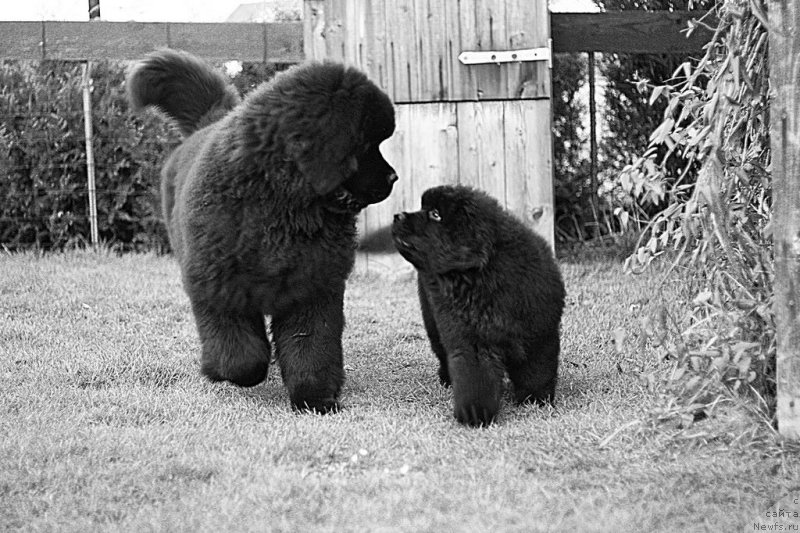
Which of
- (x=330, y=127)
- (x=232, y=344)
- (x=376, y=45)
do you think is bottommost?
(x=232, y=344)

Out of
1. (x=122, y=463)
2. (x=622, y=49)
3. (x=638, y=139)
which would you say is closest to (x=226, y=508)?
(x=122, y=463)

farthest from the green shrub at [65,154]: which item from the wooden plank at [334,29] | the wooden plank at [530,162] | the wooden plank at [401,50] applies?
the wooden plank at [530,162]

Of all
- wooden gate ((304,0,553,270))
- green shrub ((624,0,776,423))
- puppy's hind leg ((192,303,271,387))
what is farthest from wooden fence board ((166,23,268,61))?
green shrub ((624,0,776,423))

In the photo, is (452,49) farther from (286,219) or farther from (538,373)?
(538,373)

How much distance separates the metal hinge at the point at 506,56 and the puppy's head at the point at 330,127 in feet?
10.4

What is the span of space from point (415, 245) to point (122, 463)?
1.38 m

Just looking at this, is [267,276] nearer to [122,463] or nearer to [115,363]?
[122,463]

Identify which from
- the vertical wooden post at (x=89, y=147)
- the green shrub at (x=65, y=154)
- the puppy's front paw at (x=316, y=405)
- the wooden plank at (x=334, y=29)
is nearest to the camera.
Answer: the puppy's front paw at (x=316, y=405)

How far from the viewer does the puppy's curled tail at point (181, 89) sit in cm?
485

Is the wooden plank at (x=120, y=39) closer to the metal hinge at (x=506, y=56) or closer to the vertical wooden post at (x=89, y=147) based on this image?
the vertical wooden post at (x=89, y=147)

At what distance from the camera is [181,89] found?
4.91 meters

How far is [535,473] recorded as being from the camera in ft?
9.91

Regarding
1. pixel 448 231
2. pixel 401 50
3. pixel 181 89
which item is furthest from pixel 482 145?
pixel 448 231

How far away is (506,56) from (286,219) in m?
3.58
